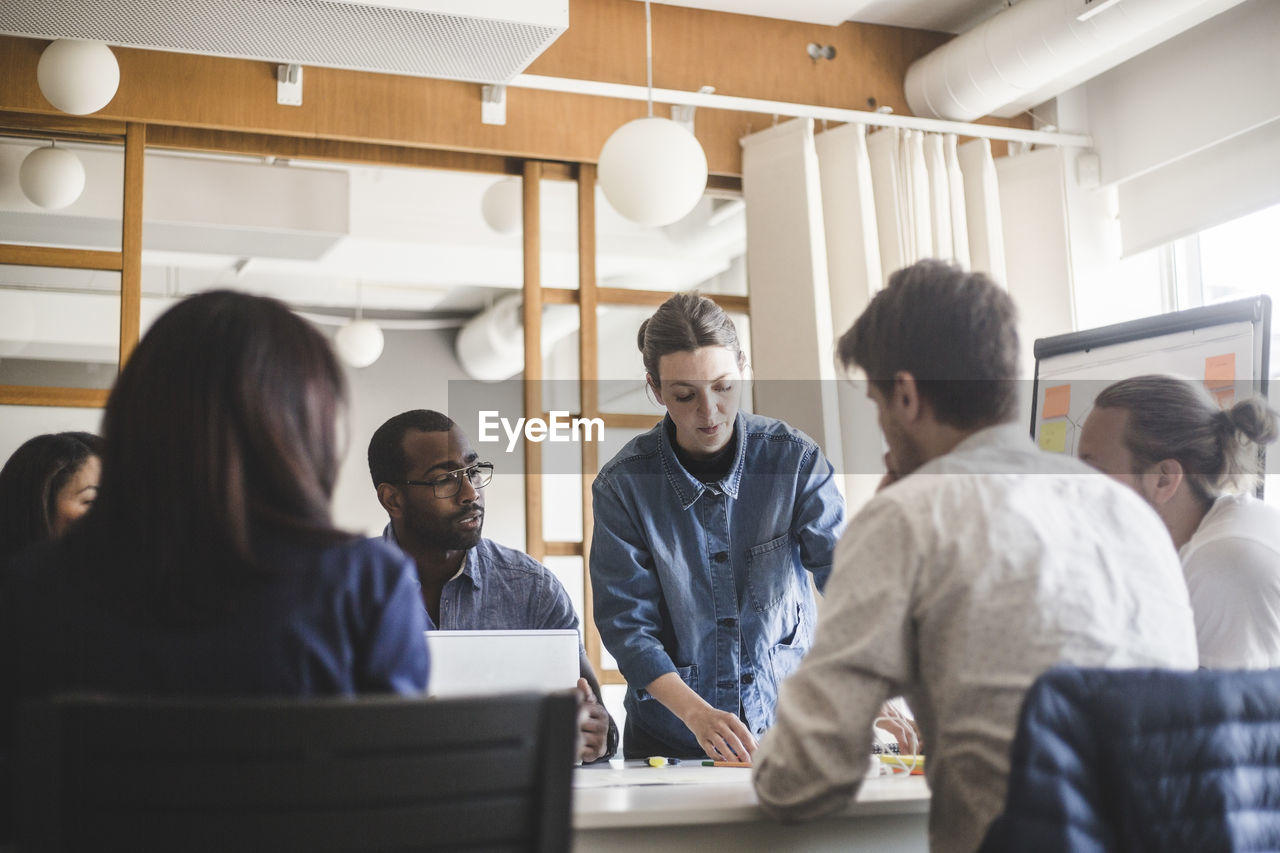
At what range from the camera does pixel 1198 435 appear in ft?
7.07

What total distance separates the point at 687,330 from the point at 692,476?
30 centimetres

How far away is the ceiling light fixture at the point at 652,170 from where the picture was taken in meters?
3.23

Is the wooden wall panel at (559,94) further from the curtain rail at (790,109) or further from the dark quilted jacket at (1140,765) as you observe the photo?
the dark quilted jacket at (1140,765)

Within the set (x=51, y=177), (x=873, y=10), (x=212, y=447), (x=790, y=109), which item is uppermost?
(x=873, y=10)

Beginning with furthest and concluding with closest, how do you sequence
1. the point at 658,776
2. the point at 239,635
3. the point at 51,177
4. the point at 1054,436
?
the point at 51,177
the point at 1054,436
the point at 658,776
the point at 239,635

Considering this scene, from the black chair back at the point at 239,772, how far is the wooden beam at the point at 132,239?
122 inches

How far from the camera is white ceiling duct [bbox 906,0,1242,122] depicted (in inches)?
150

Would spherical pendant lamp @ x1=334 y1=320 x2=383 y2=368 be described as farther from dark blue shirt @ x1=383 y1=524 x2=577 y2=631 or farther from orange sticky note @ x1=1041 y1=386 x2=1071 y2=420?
orange sticky note @ x1=1041 y1=386 x2=1071 y2=420

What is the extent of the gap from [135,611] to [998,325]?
0.98m

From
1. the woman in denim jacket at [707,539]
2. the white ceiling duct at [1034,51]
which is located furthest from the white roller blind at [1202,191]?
the woman in denim jacket at [707,539]

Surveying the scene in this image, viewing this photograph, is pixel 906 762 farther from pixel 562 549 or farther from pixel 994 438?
pixel 562 549

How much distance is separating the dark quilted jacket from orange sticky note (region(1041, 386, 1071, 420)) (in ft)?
6.81

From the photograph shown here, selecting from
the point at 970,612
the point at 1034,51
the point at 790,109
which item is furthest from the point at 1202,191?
the point at 970,612

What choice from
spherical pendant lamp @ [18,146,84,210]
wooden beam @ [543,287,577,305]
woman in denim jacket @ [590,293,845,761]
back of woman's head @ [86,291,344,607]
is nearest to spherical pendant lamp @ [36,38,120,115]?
spherical pendant lamp @ [18,146,84,210]
